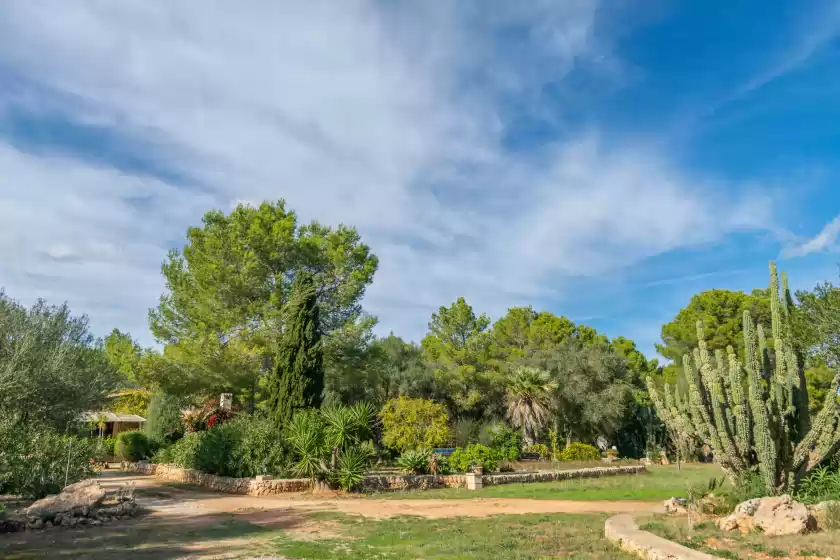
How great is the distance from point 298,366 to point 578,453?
1731cm

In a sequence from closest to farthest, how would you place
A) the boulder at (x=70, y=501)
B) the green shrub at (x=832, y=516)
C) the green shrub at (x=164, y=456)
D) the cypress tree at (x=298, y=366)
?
the green shrub at (x=832, y=516)
the boulder at (x=70, y=501)
the cypress tree at (x=298, y=366)
the green shrub at (x=164, y=456)

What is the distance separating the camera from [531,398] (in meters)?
30.8

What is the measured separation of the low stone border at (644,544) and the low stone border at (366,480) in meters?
9.81

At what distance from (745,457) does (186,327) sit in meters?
23.0

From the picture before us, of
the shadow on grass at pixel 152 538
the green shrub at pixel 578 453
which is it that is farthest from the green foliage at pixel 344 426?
the green shrub at pixel 578 453

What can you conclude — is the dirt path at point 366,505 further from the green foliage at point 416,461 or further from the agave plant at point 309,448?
the green foliage at point 416,461

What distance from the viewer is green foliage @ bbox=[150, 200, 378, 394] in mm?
23500

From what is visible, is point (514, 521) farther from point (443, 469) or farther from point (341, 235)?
point (341, 235)

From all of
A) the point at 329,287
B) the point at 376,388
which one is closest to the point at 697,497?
the point at 329,287

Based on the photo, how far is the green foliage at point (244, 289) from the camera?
23.5m

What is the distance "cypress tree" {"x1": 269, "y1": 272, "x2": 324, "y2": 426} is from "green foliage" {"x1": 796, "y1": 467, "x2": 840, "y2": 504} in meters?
13.9

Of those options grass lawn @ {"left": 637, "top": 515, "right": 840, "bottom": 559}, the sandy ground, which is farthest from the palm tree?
grass lawn @ {"left": 637, "top": 515, "right": 840, "bottom": 559}

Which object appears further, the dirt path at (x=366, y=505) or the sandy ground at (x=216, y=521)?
the dirt path at (x=366, y=505)

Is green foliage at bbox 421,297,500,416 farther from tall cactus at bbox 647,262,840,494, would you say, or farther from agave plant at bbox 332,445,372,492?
tall cactus at bbox 647,262,840,494
